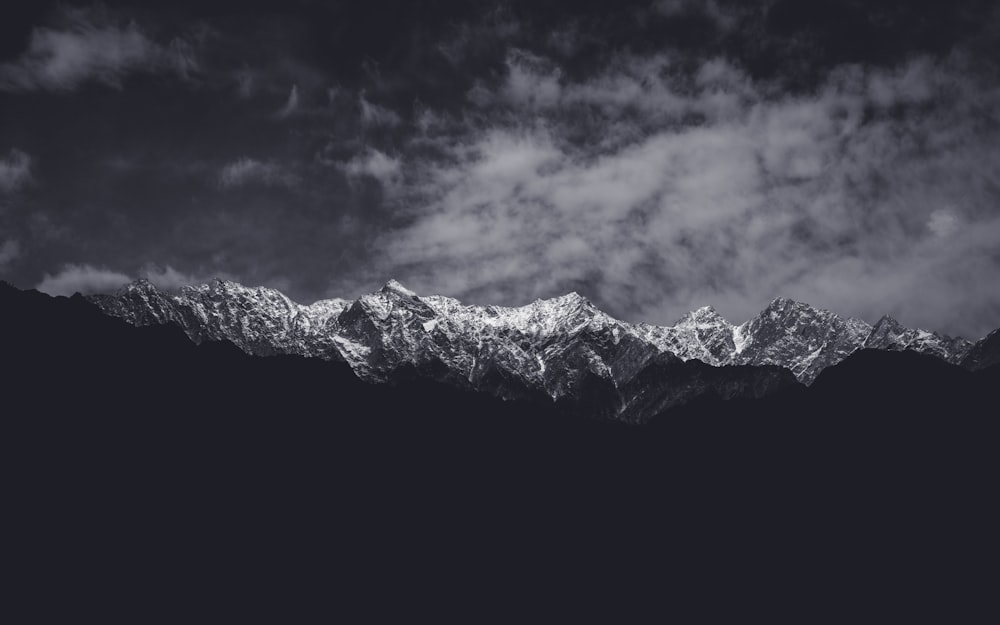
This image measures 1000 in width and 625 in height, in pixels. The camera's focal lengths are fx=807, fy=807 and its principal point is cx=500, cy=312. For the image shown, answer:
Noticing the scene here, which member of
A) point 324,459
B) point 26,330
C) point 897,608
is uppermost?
point 26,330

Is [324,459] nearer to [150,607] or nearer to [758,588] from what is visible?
[150,607]

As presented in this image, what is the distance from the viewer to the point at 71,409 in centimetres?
15025

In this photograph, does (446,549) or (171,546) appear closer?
(171,546)

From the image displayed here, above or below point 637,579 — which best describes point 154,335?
above

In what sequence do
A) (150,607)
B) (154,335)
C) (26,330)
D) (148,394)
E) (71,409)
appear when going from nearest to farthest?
1. (150,607)
2. (71,409)
3. (26,330)
4. (148,394)
5. (154,335)

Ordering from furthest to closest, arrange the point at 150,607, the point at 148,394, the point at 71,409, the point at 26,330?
the point at 148,394 → the point at 26,330 → the point at 71,409 → the point at 150,607

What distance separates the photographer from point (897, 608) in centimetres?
14250

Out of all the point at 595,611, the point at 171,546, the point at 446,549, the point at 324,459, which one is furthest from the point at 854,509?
the point at 171,546

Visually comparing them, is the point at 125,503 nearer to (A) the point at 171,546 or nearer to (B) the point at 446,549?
(A) the point at 171,546

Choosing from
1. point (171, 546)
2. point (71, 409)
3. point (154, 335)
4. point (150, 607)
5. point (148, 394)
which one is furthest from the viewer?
point (154, 335)

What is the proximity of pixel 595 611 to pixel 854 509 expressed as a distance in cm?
6598

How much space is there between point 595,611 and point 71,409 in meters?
107

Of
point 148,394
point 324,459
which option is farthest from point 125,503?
point 324,459

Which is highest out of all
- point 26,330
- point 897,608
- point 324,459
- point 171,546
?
point 26,330
